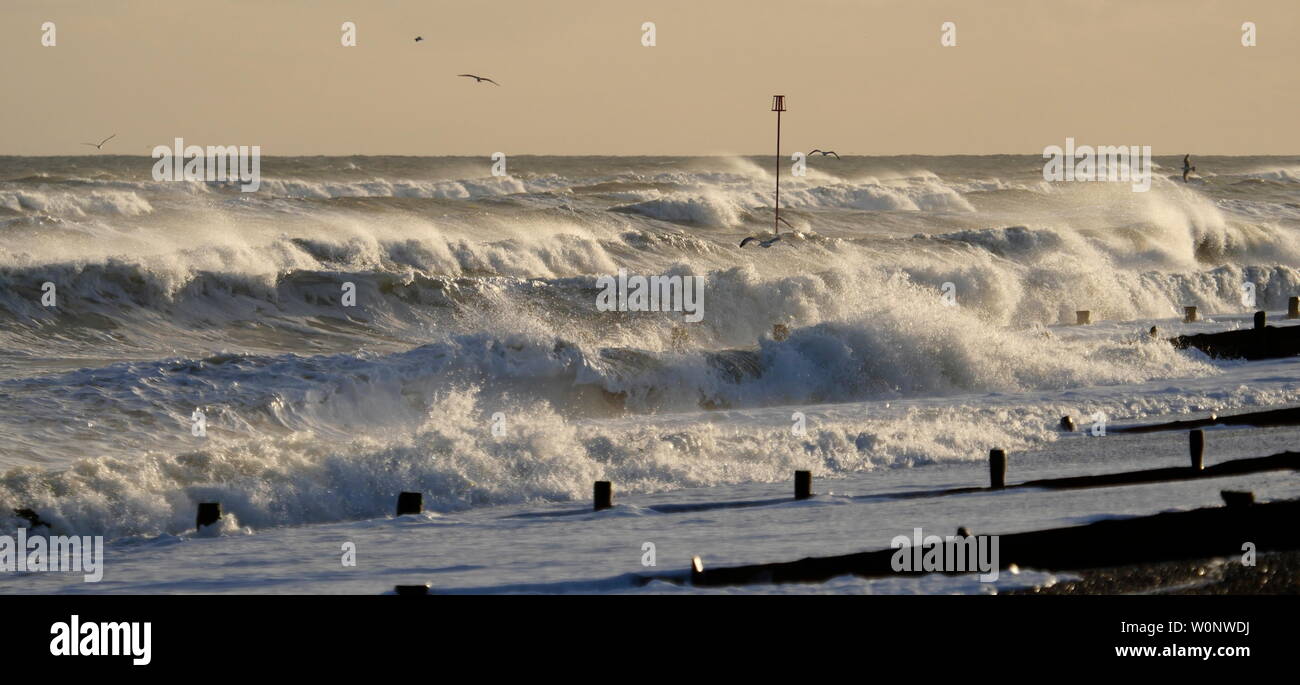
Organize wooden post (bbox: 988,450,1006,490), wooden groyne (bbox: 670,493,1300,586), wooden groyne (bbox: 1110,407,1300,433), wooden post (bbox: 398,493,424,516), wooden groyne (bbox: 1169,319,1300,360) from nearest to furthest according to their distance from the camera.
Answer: wooden groyne (bbox: 670,493,1300,586), wooden post (bbox: 988,450,1006,490), wooden post (bbox: 398,493,424,516), wooden groyne (bbox: 1110,407,1300,433), wooden groyne (bbox: 1169,319,1300,360)

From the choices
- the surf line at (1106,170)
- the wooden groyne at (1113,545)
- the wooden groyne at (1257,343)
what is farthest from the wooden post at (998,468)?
the surf line at (1106,170)

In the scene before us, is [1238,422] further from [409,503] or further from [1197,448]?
[409,503]

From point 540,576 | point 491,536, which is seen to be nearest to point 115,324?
point 491,536

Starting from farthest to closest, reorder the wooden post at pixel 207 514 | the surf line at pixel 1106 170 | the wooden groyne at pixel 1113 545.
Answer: the surf line at pixel 1106 170
the wooden post at pixel 207 514
the wooden groyne at pixel 1113 545

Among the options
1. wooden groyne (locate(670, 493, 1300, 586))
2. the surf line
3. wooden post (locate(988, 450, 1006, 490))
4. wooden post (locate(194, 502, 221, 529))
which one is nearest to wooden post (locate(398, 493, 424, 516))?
wooden post (locate(194, 502, 221, 529))

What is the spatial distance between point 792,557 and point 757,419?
789cm

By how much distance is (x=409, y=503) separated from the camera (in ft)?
39.4

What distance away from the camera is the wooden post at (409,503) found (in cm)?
1202

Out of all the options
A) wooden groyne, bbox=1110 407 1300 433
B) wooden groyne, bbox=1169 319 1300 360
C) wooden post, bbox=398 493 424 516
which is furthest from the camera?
wooden groyne, bbox=1169 319 1300 360

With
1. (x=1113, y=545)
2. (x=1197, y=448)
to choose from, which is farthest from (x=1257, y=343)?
(x=1113, y=545)

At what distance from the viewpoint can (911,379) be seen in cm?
2067

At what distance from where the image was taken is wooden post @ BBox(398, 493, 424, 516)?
39.4ft

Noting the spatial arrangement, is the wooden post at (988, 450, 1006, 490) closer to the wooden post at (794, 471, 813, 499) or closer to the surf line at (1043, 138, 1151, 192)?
the wooden post at (794, 471, 813, 499)

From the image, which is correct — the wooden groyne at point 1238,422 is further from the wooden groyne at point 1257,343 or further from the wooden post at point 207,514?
the wooden post at point 207,514
